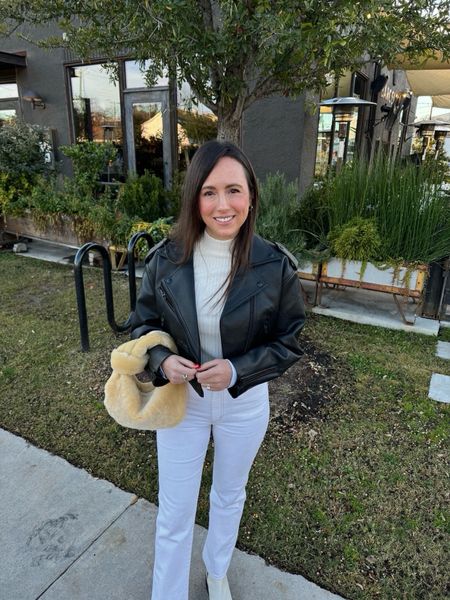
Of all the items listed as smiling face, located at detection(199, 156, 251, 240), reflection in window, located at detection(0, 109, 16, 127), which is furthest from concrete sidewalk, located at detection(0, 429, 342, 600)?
reflection in window, located at detection(0, 109, 16, 127)

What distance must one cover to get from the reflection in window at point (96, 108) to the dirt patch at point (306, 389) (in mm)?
6329

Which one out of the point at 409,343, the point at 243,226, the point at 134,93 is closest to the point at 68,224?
the point at 134,93

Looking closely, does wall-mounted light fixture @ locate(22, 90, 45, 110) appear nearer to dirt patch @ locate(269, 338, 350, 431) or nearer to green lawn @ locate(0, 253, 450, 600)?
green lawn @ locate(0, 253, 450, 600)

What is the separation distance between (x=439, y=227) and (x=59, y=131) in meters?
7.42

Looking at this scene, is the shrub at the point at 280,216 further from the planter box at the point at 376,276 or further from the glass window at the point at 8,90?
the glass window at the point at 8,90

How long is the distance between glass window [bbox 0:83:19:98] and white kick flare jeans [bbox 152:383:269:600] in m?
9.85

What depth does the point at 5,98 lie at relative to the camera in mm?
Answer: 9500

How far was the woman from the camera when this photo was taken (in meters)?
1.41

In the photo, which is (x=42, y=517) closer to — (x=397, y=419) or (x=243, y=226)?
(x=243, y=226)

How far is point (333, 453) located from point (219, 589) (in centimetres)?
113

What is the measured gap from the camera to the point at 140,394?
1.58m

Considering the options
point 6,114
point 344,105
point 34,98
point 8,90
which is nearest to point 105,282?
point 344,105

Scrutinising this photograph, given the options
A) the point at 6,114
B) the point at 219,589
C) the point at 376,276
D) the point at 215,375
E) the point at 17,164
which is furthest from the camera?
the point at 6,114

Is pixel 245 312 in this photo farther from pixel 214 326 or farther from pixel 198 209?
pixel 198 209
